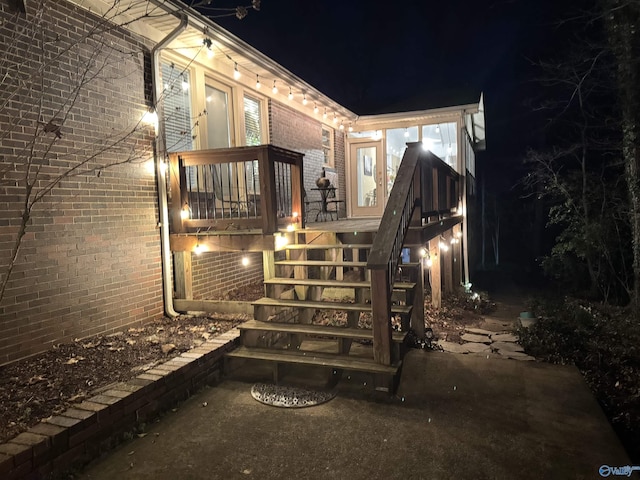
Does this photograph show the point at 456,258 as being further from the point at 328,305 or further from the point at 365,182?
the point at 328,305

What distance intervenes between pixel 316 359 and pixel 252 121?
5197mm

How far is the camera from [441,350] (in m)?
5.16

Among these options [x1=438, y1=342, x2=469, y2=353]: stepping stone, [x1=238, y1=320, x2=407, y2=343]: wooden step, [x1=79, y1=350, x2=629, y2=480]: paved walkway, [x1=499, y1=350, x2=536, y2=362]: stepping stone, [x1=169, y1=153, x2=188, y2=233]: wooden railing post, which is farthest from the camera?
[x1=169, y1=153, x2=188, y2=233]: wooden railing post

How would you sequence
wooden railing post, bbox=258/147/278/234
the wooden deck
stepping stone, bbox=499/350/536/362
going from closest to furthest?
stepping stone, bbox=499/350/536/362 < wooden railing post, bbox=258/147/278/234 < the wooden deck

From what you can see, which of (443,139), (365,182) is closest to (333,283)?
(365,182)

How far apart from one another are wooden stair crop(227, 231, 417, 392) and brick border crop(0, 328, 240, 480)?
59cm

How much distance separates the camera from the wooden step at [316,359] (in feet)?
12.6

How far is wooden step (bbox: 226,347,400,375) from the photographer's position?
3846mm

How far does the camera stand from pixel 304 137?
381 inches

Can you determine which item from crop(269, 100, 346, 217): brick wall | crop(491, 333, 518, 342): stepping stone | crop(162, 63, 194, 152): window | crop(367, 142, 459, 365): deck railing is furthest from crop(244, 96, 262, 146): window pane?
crop(491, 333, 518, 342): stepping stone

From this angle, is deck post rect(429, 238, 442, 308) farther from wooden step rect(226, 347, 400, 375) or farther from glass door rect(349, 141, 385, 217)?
glass door rect(349, 141, 385, 217)

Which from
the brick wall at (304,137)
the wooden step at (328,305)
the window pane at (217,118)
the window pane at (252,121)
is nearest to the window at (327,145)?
the brick wall at (304,137)

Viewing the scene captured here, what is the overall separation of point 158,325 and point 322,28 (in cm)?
2614

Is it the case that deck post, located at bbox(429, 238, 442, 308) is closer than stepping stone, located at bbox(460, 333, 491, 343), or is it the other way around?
stepping stone, located at bbox(460, 333, 491, 343)
